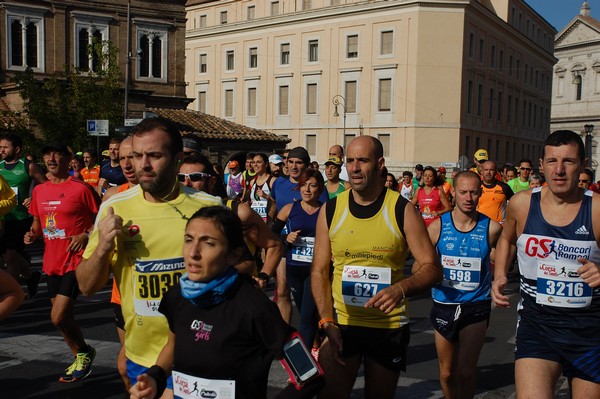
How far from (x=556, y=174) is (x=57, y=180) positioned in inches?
191

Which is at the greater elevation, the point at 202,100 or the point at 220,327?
the point at 202,100

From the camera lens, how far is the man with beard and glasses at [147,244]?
3496 millimetres

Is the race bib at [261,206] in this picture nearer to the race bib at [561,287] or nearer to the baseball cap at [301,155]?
the baseball cap at [301,155]

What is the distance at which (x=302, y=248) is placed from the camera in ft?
23.0

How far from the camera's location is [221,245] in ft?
9.85

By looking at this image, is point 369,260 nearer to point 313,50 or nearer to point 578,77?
point 313,50

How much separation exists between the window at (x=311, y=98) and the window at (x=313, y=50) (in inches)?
81.7

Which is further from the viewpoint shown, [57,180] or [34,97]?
[34,97]

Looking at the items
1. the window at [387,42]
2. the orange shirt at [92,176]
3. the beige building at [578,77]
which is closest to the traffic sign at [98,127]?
the orange shirt at [92,176]

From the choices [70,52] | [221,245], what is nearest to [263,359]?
[221,245]

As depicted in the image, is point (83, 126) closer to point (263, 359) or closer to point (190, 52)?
point (263, 359)

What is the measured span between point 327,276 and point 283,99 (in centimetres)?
5024

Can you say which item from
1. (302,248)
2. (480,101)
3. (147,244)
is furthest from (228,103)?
(147,244)

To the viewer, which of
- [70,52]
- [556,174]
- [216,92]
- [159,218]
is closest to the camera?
[159,218]
